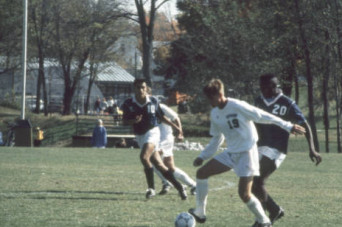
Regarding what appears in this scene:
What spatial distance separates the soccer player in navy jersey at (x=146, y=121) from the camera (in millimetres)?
11367

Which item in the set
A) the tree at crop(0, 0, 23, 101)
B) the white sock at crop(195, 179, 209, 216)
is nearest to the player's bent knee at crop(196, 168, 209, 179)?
the white sock at crop(195, 179, 209, 216)

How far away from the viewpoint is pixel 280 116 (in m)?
8.84

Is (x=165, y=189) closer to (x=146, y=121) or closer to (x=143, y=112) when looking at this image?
(x=146, y=121)

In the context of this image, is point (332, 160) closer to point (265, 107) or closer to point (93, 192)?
point (93, 192)

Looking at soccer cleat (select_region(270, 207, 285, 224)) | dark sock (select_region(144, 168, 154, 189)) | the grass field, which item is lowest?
the grass field

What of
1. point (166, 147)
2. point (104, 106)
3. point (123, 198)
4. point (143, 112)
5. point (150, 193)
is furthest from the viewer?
point (104, 106)

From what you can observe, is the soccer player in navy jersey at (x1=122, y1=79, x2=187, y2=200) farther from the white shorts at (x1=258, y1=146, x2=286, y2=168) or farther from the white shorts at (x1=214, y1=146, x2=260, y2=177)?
the white shorts at (x1=214, y1=146, x2=260, y2=177)

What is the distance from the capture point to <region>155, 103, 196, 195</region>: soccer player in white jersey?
11883 mm

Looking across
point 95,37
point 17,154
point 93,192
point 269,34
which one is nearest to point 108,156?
point 17,154

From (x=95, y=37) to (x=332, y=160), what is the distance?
31.6 metres

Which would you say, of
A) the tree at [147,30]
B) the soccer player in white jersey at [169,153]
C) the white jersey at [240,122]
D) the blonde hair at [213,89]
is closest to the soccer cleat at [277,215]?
the white jersey at [240,122]

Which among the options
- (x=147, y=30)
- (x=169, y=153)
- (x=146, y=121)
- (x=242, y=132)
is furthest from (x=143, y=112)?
(x=147, y=30)

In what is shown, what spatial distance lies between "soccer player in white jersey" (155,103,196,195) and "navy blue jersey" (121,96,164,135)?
21 cm

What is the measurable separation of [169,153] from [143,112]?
1593mm
